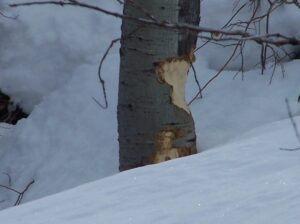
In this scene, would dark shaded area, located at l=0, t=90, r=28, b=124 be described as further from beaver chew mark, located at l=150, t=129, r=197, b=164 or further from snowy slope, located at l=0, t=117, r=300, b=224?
snowy slope, located at l=0, t=117, r=300, b=224

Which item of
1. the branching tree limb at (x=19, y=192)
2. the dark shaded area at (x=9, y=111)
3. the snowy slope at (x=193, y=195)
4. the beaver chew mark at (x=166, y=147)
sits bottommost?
the branching tree limb at (x=19, y=192)

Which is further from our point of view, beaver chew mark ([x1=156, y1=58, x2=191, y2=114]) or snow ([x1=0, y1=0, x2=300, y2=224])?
beaver chew mark ([x1=156, y1=58, x2=191, y2=114])

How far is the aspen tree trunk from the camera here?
11.5 ft

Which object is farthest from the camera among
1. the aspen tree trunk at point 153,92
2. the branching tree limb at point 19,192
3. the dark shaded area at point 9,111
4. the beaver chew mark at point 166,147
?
the dark shaded area at point 9,111

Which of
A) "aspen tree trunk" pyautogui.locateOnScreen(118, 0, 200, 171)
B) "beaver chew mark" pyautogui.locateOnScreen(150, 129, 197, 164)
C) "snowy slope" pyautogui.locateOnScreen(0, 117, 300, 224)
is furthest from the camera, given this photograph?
"beaver chew mark" pyautogui.locateOnScreen(150, 129, 197, 164)

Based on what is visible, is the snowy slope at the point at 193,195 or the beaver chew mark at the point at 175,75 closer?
the snowy slope at the point at 193,195

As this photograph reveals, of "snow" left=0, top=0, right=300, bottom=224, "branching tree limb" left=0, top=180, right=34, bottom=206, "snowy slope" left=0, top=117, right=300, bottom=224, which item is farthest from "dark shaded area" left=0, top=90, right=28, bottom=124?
"snowy slope" left=0, top=117, right=300, bottom=224

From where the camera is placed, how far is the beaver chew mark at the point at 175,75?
3.57 metres

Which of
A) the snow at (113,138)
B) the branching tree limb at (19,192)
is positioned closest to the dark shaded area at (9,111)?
the snow at (113,138)

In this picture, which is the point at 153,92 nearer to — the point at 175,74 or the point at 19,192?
the point at 175,74

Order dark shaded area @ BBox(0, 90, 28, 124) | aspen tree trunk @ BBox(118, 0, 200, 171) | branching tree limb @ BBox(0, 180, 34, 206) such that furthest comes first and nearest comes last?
dark shaded area @ BBox(0, 90, 28, 124) < branching tree limb @ BBox(0, 180, 34, 206) < aspen tree trunk @ BBox(118, 0, 200, 171)

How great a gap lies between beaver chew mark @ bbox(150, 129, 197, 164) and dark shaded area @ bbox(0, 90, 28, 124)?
5.60 ft

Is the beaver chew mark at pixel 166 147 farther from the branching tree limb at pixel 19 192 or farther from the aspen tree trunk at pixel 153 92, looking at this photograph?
the branching tree limb at pixel 19 192

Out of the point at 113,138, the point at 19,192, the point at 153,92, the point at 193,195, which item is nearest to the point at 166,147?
the point at 153,92
